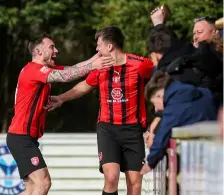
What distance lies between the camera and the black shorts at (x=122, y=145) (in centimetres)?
896

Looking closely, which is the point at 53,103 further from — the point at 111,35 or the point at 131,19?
the point at 131,19

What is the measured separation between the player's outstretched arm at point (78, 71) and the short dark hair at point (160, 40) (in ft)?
3.34

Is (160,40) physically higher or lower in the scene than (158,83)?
higher

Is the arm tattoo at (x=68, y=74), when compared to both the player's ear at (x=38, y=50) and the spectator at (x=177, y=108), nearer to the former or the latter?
the player's ear at (x=38, y=50)

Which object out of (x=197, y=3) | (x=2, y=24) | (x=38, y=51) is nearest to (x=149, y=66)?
(x=38, y=51)

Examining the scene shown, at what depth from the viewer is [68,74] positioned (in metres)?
8.80

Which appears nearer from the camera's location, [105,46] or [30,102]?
[105,46]

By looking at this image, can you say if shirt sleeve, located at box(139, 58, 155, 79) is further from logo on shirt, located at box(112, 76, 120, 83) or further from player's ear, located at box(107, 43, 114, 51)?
player's ear, located at box(107, 43, 114, 51)

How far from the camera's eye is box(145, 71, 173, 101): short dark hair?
259 inches

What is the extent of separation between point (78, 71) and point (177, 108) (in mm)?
2432

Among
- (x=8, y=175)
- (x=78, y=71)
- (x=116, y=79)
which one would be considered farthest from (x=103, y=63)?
(x=8, y=175)

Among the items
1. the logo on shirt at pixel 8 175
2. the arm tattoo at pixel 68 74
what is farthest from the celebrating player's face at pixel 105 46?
the logo on shirt at pixel 8 175

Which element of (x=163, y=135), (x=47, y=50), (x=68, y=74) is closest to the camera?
(x=163, y=135)

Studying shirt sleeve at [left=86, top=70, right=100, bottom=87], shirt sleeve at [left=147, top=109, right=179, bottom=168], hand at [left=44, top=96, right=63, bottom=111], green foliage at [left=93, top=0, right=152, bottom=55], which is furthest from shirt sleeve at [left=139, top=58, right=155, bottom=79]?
green foliage at [left=93, top=0, right=152, bottom=55]
